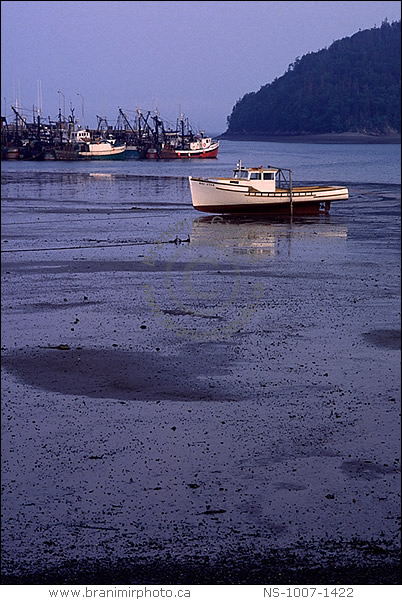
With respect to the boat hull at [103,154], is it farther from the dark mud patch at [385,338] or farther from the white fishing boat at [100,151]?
the dark mud patch at [385,338]

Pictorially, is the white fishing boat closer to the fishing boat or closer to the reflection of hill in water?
the fishing boat

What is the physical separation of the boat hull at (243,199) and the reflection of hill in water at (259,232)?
62 cm

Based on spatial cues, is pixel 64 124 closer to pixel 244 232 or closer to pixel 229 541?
pixel 244 232

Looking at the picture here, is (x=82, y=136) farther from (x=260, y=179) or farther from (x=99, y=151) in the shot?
(x=260, y=179)

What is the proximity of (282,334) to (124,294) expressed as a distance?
6.38m

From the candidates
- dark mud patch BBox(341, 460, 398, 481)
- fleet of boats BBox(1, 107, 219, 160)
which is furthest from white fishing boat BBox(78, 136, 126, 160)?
dark mud patch BBox(341, 460, 398, 481)

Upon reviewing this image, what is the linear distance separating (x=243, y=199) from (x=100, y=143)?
102m

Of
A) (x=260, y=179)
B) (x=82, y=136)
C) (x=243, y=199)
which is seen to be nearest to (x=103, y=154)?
(x=82, y=136)

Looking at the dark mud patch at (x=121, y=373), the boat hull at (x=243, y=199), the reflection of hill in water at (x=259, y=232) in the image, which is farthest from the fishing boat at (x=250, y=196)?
the dark mud patch at (x=121, y=373)

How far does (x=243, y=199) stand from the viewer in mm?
47281

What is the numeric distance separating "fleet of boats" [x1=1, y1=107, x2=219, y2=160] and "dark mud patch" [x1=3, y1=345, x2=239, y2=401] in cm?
12313

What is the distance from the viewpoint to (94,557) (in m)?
9.62

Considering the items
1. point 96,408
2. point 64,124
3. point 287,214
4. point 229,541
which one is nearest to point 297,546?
point 229,541

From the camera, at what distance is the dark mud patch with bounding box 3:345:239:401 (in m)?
15.1
